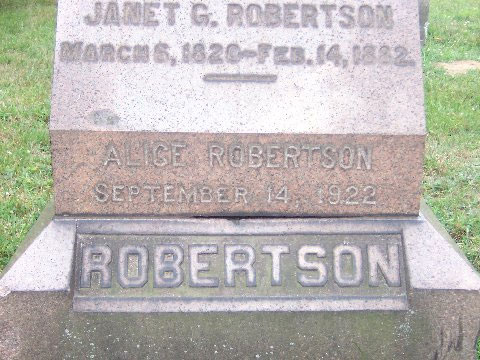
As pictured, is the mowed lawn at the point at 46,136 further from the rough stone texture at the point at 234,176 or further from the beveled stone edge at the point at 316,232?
the rough stone texture at the point at 234,176

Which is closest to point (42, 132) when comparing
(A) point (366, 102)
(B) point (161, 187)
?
(B) point (161, 187)

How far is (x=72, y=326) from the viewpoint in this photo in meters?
2.43

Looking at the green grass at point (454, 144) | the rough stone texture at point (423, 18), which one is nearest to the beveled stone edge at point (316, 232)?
the green grass at point (454, 144)

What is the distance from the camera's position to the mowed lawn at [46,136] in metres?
3.86

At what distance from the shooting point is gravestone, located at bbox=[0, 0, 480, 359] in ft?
7.98

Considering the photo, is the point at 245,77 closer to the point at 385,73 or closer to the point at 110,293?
the point at 385,73

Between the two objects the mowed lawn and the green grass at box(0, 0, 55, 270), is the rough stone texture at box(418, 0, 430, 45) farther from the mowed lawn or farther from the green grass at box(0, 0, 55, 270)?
the green grass at box(0, 0, 55, 270)

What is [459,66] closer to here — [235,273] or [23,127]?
[23,127]

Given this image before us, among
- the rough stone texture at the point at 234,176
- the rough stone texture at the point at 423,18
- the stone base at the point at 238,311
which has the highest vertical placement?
the rough stone texture at the point at 423,18

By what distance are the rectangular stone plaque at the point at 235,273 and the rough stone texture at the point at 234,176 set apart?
0.12 metres

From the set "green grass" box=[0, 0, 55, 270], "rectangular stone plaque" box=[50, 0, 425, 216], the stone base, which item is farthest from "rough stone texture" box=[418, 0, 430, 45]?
the stone base

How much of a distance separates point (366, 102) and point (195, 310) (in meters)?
0.95

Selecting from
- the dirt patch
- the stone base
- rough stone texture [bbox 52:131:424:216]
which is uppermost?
the dirt patch

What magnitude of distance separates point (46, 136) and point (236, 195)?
289cm
